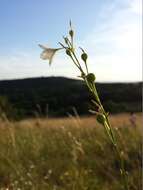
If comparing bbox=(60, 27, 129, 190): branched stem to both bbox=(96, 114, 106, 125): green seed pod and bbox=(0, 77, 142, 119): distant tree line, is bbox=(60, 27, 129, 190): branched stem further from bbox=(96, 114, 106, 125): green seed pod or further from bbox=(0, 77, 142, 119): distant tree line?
bbox=(0, 77, 142, 119): distant tree line

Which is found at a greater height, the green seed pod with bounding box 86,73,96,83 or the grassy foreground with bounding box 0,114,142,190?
the green seed pod with bounding box 86,73,96,83

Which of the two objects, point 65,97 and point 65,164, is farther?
point 65,97

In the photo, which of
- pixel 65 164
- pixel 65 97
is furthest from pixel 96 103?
pixel 65 97

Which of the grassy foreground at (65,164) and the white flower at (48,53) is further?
the grassy foreground at (65,164)

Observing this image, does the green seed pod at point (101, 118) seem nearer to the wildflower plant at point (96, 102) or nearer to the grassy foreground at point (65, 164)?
the wildflower plant at point (96, 102)

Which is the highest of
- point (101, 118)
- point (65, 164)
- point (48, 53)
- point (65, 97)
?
point (48, 53)

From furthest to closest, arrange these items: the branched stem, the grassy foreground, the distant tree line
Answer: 1. the distant tree line
2. the grassy foreground
3. the branched stem

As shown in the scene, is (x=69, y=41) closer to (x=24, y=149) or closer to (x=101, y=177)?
(x=101, y=177)

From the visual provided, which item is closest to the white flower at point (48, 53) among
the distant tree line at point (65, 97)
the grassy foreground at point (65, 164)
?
the grassy foreground at point (65, 164)

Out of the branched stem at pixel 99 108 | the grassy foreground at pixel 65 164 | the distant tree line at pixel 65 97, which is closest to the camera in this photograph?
the branched stem at pixel 99 108

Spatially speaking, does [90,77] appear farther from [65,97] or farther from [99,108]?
[65,97]

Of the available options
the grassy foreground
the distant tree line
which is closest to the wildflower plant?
the grassy foreground

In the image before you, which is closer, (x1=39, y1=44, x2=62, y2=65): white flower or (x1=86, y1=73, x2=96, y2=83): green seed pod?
(x1=86, y1=73, x2=96, y2=83): green seed pod
